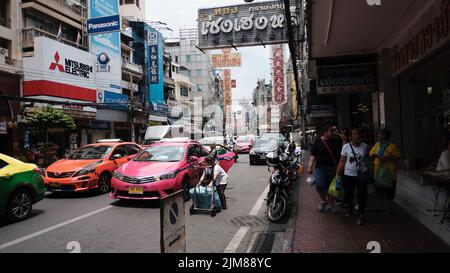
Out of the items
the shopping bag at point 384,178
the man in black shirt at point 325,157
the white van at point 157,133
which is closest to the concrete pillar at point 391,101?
the shopping bag at point 384,178

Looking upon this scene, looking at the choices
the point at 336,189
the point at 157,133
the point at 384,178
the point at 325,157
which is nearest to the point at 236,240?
the point at 336,189

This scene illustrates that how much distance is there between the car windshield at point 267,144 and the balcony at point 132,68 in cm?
1825

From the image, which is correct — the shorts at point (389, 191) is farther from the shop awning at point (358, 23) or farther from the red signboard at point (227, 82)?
the red signboard at point (227, 82)

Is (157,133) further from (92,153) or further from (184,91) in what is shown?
(184,91)

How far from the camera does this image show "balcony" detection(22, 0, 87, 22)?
23.0 metres

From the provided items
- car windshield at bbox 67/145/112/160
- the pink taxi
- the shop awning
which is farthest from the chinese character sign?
the pink taxi

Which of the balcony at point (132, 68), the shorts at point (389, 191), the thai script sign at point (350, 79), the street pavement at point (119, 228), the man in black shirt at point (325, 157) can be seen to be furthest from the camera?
the balcony at point (132, 68)

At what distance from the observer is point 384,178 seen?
666 centimetres

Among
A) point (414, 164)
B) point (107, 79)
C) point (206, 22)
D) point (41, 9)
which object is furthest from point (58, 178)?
point (107, 79)

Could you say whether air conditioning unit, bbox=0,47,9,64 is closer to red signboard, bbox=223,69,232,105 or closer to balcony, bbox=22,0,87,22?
balcony, bbox=22,0,87,22

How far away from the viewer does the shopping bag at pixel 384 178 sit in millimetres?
6645

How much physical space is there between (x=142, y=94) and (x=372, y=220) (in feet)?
111

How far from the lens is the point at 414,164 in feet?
33.8

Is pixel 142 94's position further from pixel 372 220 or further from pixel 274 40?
pixel 372 220
